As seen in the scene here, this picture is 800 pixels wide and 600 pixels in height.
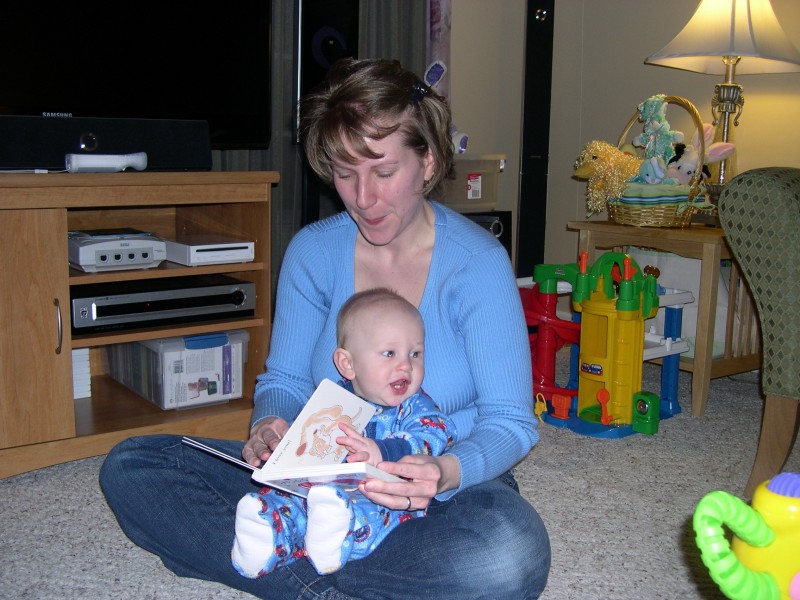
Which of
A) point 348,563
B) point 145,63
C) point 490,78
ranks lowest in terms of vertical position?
point 348,563

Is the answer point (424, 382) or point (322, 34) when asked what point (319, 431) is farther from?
point (322, 34)

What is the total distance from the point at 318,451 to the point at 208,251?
107 centimetres

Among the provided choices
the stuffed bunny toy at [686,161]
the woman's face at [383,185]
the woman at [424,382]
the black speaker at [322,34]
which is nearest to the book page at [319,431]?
the woman at [424,382]

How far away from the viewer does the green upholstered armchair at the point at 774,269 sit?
1648mm

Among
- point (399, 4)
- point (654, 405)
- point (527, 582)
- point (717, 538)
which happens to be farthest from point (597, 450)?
point (399, 4)

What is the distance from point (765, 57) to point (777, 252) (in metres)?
1.11

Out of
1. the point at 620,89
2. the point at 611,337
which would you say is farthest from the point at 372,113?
the point at 620,89

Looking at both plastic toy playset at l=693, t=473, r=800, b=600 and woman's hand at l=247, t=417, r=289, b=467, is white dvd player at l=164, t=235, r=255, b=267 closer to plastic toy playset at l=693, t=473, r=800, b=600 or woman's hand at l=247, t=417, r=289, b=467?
woman's hand at l=247, t=417, r=289, b=467

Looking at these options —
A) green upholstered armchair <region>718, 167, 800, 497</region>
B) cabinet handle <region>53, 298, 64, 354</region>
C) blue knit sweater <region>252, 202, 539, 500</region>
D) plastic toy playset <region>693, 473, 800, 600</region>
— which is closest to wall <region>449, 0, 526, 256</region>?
green upholstered armchair <region>718, 167, 800, 497</region>

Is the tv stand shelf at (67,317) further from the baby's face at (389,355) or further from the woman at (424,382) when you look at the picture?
the baby's face at (389,355)

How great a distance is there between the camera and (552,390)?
7.52ft

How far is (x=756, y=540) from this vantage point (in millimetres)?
803

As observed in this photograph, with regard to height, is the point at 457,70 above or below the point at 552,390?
above

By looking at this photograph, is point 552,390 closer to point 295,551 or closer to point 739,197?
point 739,197
